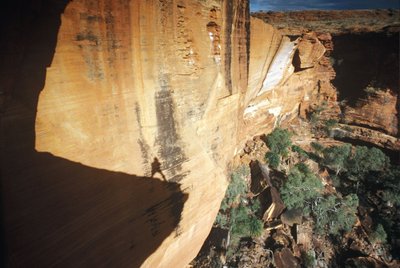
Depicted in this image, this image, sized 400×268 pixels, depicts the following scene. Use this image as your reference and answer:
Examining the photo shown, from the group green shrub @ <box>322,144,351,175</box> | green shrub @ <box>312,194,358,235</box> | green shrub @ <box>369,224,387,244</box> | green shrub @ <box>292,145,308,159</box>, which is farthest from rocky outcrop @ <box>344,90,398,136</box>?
green shrub @ <box>369,224,387,244</box>

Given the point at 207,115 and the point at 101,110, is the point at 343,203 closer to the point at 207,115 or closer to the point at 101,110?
the point at 207,115

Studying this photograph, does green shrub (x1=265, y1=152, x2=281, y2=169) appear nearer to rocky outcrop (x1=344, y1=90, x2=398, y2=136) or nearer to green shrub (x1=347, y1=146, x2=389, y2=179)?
green shrub (x1=347, y1=146, x2=389, y2=179)

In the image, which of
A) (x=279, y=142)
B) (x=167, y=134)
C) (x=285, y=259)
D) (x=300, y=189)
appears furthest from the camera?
(x=279, y=142)

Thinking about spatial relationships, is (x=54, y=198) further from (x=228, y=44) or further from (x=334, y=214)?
(x=334, y=214)

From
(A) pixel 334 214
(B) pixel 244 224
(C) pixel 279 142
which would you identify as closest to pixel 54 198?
(B) pixel 244 224

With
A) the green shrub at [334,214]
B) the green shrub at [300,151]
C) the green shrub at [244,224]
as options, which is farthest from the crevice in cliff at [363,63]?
the green shrub at [244,224]

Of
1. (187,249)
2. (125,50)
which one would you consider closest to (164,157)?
(125,50)

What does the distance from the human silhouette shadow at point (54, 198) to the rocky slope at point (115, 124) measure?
0.05 feet

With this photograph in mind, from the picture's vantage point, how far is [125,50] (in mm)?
4059

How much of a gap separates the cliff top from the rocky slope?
9606 mm

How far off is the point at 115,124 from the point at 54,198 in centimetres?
151

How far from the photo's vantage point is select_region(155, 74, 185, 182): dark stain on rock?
481cm

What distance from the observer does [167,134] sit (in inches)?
203

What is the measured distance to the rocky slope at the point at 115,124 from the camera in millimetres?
3259
